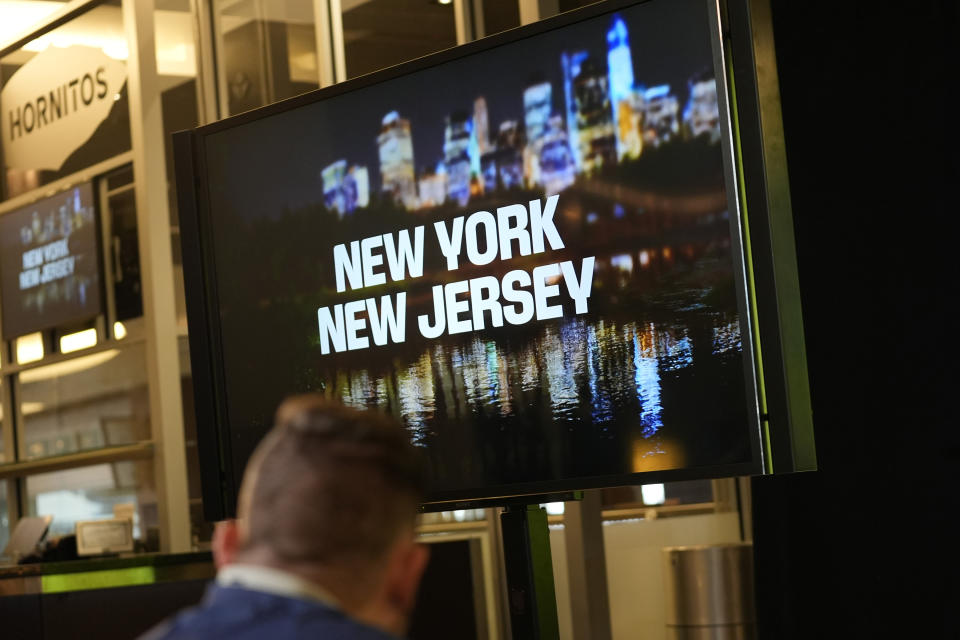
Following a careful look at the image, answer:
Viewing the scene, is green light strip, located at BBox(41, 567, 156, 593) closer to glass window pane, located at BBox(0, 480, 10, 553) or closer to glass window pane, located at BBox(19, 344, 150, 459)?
glass window pane, located at BBox(19, 344, 150, 459)

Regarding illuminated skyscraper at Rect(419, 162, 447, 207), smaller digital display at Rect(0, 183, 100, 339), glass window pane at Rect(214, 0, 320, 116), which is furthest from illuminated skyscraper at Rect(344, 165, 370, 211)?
smaller digital display at Rect(0, 183, 100, 339)

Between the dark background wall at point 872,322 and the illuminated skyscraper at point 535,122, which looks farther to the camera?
the dark background wall at point 872,322

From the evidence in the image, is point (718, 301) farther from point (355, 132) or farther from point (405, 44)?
point (405, 44)

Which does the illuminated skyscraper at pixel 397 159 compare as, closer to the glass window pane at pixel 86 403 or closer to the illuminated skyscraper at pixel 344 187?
the illuminated skyscraper at pixel 344 187

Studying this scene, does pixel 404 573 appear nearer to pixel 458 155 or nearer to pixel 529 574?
pixel 529 574

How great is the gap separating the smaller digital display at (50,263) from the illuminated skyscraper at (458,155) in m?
3.12

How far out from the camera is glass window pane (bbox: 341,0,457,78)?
457 cm

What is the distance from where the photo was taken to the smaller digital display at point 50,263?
219 inches

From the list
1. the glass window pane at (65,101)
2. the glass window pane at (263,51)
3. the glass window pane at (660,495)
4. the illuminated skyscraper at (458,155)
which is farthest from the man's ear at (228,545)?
the glass window pane at (65,101)

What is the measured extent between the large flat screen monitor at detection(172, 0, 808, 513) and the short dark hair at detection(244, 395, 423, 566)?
1.37 metres

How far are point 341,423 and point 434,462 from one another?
1.70 meters

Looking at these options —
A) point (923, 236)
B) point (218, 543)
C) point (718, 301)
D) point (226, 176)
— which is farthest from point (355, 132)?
point (218, 543)

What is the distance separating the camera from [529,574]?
8.66 feet

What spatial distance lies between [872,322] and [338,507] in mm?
2373
